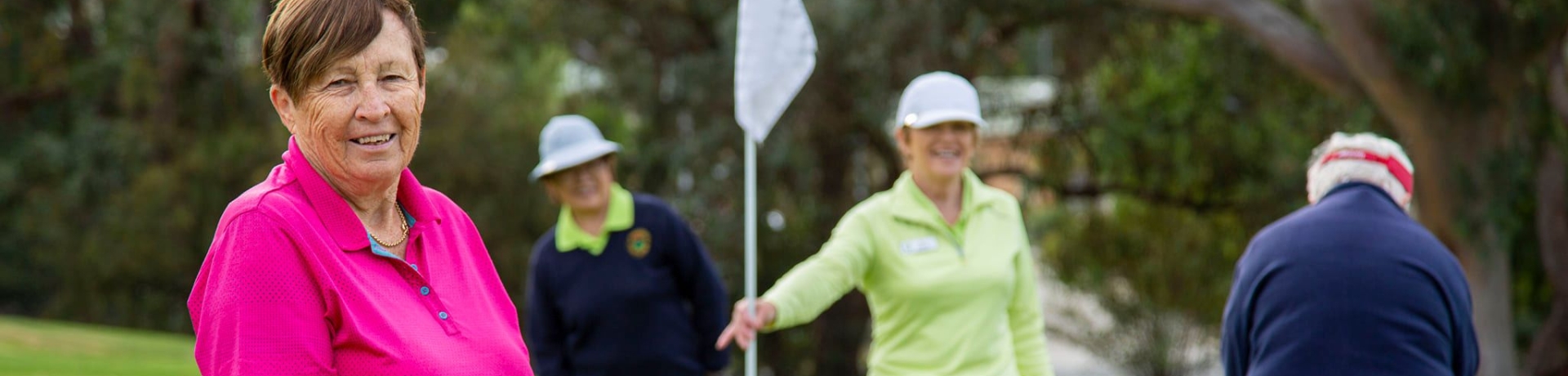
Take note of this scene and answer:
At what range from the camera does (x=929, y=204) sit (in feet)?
14.7

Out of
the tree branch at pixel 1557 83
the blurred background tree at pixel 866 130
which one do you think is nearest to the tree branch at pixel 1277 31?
the blurred background tree at pixel 866 130

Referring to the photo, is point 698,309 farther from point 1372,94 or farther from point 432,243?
point 1372,94

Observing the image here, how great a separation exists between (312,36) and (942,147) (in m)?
2.69

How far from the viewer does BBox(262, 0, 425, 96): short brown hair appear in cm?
205

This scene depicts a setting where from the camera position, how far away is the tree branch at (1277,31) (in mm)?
10430

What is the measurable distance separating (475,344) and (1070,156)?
11.4 metres

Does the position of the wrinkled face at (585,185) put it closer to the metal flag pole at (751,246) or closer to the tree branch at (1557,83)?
the metal flag pole at (751,246)

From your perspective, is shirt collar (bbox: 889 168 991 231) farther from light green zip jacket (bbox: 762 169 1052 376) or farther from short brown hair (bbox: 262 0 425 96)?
short brown hair (bbox: 262 0 425 96)

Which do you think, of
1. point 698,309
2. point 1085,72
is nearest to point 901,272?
point 698,309

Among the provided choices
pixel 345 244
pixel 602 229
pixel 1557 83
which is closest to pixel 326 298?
pixel 345 244

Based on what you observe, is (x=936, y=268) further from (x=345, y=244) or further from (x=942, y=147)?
(x=345, y=244)

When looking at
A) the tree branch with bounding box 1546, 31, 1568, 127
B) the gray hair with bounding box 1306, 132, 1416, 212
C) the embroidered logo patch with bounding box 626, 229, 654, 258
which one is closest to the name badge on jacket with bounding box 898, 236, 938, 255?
the gray hair with bounding box 1306, 132, 1416, 212

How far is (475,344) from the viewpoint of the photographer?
215 cm

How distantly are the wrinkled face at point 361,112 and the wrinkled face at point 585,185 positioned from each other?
312 centimetres
